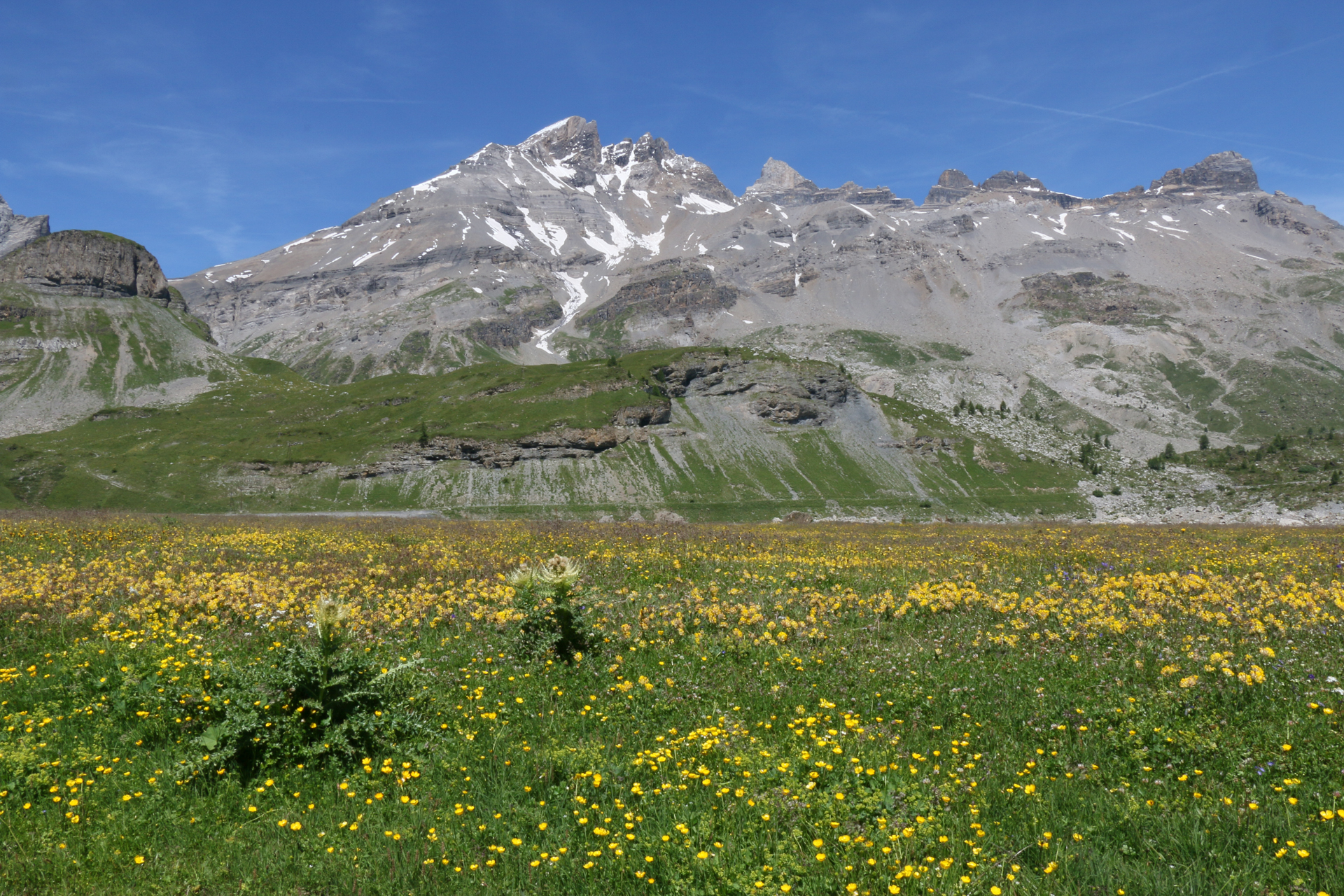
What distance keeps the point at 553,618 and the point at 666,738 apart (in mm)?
4272

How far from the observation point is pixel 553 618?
12.3 meters

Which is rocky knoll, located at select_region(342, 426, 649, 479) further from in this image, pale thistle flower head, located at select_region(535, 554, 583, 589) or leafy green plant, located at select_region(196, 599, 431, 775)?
leafy green plant, located at select_region(196, 599, 431, 775)

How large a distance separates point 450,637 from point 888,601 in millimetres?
9349

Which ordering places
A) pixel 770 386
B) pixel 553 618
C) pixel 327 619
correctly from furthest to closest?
1. pixel 770 386
2. pixel 553 618
3. pixel 327 619

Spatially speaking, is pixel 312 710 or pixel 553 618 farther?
pixel 553 618

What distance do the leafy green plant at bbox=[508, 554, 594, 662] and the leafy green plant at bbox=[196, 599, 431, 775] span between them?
3093 mm

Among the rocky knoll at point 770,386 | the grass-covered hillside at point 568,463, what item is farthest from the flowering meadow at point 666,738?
the rocky knoll at point 770,386

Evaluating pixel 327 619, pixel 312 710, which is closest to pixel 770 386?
pixel 327 619

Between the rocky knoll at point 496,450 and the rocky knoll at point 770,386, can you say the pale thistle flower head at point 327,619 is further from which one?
the rocky knoll at point 770,386

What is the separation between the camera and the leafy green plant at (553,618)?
12.0 meters

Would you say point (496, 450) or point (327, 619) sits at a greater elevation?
point (496, 450)

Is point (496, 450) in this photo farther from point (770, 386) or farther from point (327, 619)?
point (327, 619)

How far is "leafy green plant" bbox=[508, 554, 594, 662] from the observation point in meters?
12.0

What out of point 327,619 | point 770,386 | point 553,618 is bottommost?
point 553,618
